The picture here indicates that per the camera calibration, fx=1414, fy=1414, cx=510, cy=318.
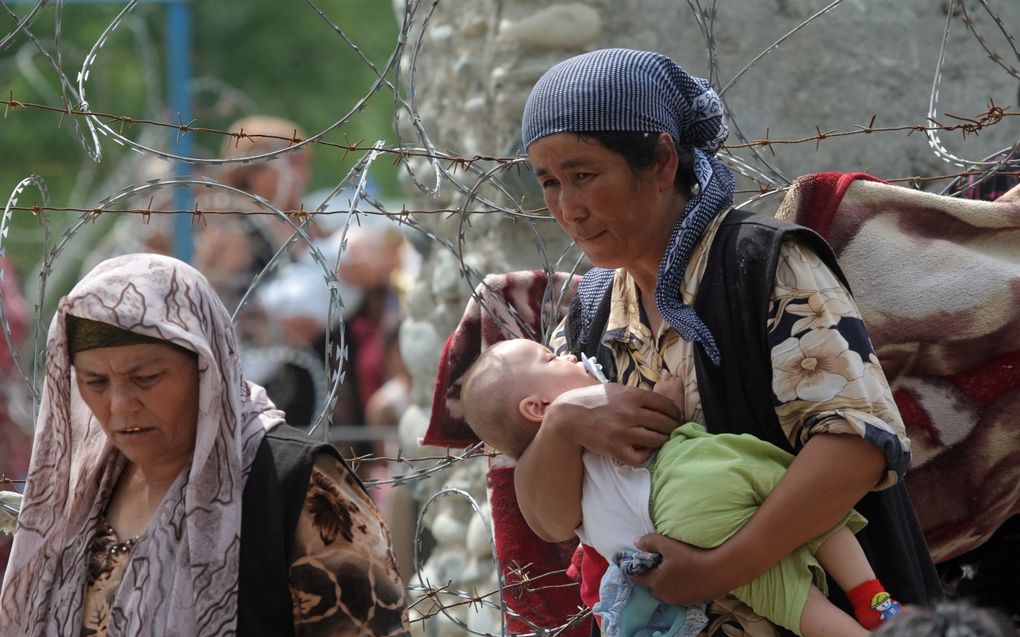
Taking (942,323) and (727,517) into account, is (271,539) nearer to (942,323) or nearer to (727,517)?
(727,517)

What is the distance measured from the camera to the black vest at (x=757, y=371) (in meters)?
2.24

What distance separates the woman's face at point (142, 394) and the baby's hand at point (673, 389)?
87cm

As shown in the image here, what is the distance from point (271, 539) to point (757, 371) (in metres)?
0.90

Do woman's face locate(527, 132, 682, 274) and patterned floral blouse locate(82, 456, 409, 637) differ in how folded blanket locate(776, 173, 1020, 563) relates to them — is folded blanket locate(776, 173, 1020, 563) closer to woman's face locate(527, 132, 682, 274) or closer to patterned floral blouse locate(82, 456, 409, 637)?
woman's face locate(527, 132, 682, 274)

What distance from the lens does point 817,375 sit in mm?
2182

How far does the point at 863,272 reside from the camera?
104 inches

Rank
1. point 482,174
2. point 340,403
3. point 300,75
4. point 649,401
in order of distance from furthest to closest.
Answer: point 300,75 < point 340,403 < point 482,174 < point 649,401

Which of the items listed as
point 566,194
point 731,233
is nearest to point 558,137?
point 566,194

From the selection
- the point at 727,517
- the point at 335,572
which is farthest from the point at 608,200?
the point at 335,572

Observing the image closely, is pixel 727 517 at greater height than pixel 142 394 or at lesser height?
lesser

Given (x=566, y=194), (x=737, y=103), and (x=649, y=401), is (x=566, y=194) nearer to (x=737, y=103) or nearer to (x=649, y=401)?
(x=649, y=401)

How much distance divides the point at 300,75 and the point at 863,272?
62.4 feet

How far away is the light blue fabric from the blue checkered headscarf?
350 mm

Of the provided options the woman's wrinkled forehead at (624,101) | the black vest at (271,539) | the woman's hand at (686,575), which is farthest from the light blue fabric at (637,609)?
the woman's wrinkled forehead at (624,101)
